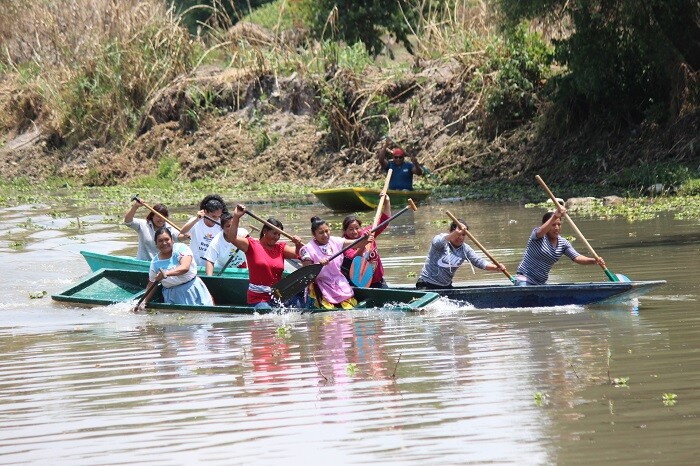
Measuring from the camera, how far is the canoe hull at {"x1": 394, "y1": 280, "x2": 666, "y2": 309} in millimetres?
11164

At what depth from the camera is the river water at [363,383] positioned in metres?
6.71

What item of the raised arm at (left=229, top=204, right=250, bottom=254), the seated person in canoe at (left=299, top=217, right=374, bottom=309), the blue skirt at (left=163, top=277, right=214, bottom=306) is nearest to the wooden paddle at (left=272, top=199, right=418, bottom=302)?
the seated person in canoe at (left=299, top=217, right=374, bottom=309)

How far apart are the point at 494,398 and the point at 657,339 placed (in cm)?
235

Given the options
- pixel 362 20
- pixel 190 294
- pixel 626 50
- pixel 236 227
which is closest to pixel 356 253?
pixel 236 227

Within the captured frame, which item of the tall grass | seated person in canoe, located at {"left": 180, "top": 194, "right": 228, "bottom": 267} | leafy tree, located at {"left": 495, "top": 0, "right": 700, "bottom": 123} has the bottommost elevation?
seated person in canoe, located at {"left": 180, "top": 194, "right": 228, "bottom": 267}

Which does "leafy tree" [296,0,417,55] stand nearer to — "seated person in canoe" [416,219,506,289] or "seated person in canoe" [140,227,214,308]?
"seated person in canoe" [140,227,214,308]

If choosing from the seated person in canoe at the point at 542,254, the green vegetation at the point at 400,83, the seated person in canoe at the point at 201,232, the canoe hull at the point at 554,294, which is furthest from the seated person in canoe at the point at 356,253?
the green vegetation at the point at 400,83

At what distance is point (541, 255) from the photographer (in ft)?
39.2

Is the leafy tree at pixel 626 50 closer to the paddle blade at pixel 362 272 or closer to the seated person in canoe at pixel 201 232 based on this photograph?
the seated person in canoe at pixel 201 232

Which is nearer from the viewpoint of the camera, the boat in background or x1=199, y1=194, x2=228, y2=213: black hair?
x1=199, y1=194, x2=228, y2=213: black hair

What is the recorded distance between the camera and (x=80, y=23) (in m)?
37.6

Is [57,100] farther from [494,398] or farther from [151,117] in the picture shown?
[494,398]

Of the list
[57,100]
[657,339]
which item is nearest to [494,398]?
[657,339]

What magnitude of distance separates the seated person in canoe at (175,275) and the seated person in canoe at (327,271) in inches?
48.6
